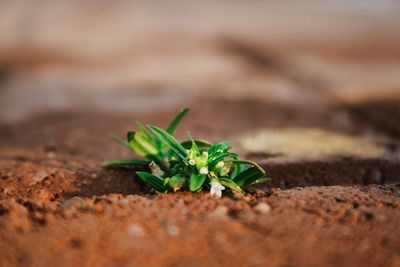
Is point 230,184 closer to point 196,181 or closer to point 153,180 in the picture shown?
point 196,181

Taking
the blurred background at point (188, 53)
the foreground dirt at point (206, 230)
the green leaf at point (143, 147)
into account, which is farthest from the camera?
the blurred background at point (188, 53)

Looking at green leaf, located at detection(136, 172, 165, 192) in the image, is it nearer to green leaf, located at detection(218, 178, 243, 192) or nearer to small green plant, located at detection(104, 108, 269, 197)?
small green plant, located at detection(104, 108, 269, 197)

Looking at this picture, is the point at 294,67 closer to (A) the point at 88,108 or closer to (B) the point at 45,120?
(A) the point at 88,108

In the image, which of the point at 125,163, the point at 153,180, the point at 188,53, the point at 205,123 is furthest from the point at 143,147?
the point at 188,53

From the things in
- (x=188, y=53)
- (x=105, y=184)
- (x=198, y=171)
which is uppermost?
(x=188, y=53)

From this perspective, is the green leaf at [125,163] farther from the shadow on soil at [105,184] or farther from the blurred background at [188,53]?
the blurred background at [188,53]

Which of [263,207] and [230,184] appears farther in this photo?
[230,184]

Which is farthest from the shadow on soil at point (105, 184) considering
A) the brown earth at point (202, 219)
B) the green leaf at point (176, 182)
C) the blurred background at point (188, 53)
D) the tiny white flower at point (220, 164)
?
the blurred background at point (188, 53)
